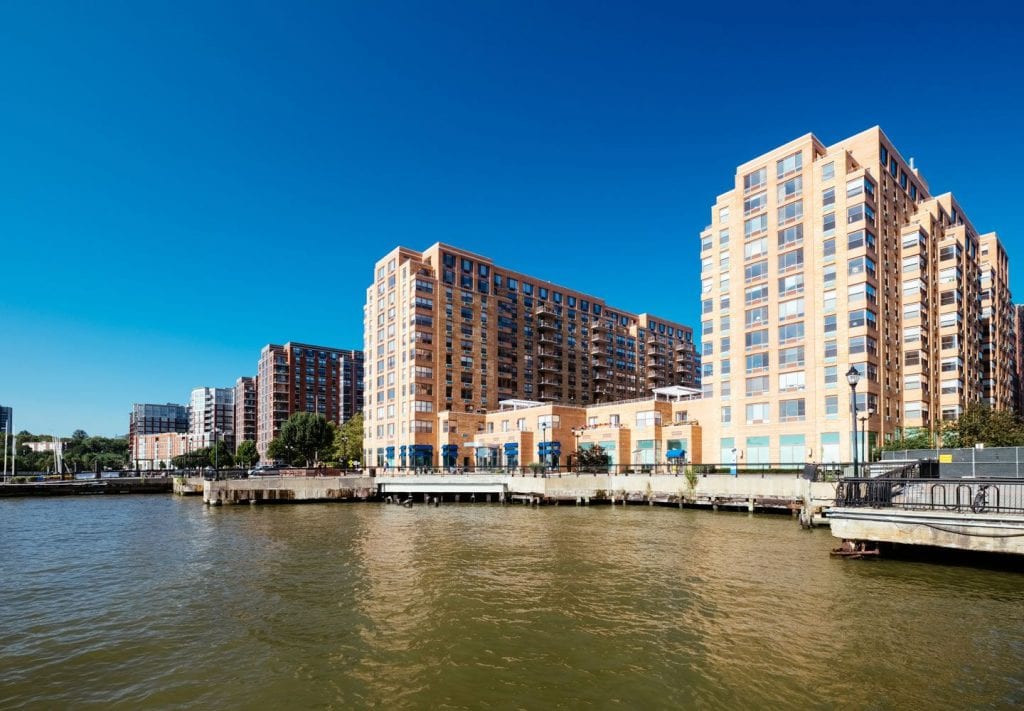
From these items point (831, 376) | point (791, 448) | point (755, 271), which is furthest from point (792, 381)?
point (755, 271)

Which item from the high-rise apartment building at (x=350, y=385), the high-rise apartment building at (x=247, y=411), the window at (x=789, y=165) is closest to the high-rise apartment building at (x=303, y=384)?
the high-rise apartment building at (x=350, y=385)

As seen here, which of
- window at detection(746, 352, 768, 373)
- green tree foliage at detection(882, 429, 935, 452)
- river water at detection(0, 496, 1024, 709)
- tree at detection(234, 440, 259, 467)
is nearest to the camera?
river water at detection(0, 496, 1024, 709)

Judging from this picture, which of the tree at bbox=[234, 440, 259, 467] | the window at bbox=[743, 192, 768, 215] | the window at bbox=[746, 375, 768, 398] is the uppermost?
the window at bbox=[743, 192, 768, 215]

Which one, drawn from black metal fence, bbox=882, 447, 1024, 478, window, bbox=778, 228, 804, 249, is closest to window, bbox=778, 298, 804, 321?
window, bbox=778, 228, 804, 249

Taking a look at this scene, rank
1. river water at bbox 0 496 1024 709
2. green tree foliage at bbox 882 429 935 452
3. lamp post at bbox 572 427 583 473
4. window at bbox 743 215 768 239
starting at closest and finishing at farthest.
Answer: river water at bbox 0 496 1024 709
green tree foliage at bbox 882 429 935 452
window at bbox 743 215 768 239
lamp post at bbox 572 427 583 473

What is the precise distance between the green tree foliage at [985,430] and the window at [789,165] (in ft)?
96.9

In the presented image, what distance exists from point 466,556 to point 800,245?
2050 inches

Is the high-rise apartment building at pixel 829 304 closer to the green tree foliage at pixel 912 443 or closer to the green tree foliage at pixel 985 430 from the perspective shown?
the green tree foliage at pixel 912 443

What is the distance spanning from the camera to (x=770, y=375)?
6150cm

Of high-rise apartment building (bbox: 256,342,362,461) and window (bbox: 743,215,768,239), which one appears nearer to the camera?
window (bbox: 743,215,768,239)

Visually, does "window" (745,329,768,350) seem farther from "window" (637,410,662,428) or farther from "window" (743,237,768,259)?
"window" (637,410,662,428)

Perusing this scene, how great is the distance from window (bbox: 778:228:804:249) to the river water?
137 feet

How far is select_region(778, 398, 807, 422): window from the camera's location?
58094mm

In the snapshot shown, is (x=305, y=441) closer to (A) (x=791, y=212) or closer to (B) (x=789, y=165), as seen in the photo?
(A) (x=791, y=212)
